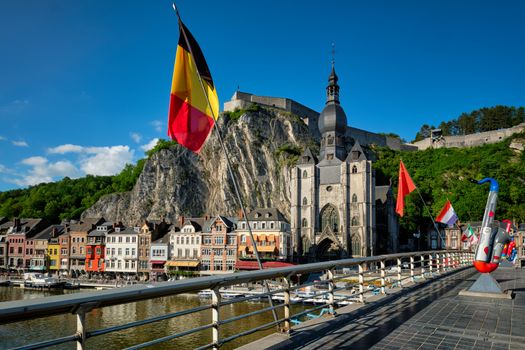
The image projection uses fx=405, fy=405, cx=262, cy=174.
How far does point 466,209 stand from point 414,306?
219ft

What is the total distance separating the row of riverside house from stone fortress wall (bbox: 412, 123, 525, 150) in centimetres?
6064

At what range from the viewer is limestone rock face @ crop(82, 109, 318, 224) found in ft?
237

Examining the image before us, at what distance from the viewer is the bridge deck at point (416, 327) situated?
5391mm

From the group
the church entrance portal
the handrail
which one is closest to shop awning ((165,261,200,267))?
the church entrance portal

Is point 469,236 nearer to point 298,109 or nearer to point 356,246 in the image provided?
point 356,246

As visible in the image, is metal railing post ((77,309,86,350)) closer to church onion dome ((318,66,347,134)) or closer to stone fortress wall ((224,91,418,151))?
church onion dome ((318,66,347,134))

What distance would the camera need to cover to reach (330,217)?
187 feet

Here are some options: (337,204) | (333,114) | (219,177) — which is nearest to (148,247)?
(219,177)

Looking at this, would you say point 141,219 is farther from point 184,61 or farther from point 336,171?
point 184,61

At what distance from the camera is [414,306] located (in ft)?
27.6

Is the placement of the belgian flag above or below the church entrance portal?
above

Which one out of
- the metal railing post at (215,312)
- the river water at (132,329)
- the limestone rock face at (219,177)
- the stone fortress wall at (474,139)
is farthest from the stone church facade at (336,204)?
the metal railing post at (215,312)

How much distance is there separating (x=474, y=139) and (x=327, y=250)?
6052cm

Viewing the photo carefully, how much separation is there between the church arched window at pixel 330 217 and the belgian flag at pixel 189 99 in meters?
49.1
